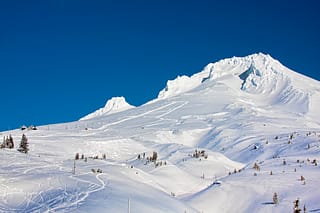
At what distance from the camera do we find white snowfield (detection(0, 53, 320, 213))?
17547 millimetres

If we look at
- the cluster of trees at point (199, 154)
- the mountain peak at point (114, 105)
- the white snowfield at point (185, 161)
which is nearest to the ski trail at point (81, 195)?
the white snowfield at point (185, 161)

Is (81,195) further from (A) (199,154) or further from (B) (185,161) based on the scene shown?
(A) (199,154)

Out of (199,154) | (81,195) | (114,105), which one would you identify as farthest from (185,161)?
(114,105)

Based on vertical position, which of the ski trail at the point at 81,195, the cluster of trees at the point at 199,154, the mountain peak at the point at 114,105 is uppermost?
the mountain peak at the point at 114,105

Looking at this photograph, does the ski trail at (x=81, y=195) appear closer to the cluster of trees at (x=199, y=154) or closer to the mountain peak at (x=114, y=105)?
the cluster of trees at (x=199, y=154)

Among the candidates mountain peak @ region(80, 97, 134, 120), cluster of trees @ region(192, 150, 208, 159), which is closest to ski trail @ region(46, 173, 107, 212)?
cluster of trees @ region(192, 150, 208, 159)

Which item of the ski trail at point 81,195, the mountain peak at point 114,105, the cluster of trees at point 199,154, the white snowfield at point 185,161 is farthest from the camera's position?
the mountain peak at point 114,105

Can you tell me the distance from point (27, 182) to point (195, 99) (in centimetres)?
5317

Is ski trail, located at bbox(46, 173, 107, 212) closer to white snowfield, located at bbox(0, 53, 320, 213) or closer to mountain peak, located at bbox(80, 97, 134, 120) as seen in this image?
white snowfield, located at bbox(0, 53, 320, 213)

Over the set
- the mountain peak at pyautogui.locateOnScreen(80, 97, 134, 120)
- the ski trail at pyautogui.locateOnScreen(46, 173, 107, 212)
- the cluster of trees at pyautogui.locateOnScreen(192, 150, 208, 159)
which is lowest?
the ski trail at pyautogui.locateOnScreen(46, 173, 107, 212)

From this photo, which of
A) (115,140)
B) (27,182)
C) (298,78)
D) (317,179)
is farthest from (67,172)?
(298,78)

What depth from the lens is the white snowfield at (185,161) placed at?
691 inches

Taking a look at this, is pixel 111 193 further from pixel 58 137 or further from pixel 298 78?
pixel 298 78

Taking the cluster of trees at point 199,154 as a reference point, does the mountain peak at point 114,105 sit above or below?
above
